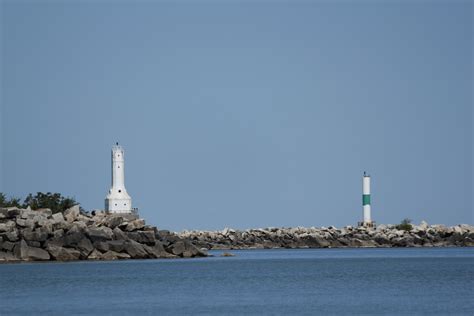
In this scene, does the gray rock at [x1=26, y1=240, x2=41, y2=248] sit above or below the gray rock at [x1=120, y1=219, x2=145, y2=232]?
below

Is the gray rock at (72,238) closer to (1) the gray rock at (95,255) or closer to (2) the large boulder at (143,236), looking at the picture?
(1) the gray rock at (95,255)

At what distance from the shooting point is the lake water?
3008cm

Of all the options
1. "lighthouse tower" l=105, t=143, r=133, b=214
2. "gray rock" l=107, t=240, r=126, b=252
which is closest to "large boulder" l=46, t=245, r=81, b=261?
"gray rock" l=107, t=240, r=126, b=252

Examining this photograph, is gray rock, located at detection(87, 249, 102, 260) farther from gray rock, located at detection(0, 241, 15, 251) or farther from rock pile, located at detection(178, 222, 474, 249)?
rock pile, located at detection(178, 222, 474, 249)

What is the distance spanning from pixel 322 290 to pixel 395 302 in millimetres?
4930

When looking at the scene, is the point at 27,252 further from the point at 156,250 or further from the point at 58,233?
the point at 156,250

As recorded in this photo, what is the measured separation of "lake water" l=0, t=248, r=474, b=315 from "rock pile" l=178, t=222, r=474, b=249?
23205 millimetres

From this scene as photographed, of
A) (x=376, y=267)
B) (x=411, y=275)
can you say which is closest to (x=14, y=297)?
(x=411, y=275)

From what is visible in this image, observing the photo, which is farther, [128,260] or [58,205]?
[58,205]

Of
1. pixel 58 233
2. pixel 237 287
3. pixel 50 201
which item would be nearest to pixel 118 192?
pixel 50 201

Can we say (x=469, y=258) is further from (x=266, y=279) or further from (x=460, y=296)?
(x=460, y=296)

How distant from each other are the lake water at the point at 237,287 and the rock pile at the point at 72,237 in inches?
22.0

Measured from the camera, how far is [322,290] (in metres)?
36.0

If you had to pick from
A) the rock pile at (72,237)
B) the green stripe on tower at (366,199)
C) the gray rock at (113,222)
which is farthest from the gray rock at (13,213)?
the green stripe on tower at (366,199)
